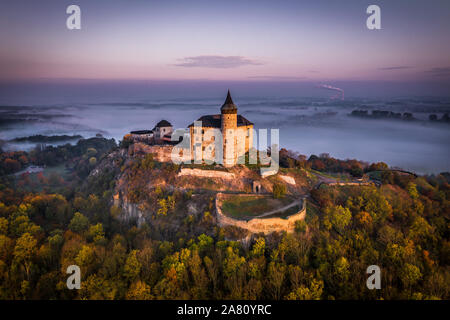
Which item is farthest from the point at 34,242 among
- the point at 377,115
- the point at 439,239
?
the point at 377,115

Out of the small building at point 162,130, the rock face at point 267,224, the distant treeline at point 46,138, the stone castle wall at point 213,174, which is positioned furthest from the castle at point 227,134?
the distant treeline at point 46,138

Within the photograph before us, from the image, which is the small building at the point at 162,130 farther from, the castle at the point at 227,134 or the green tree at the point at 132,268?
the green tree at the point at 132,268

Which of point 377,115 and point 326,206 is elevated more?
point 377,115

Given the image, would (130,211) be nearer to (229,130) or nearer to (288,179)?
(229,130)

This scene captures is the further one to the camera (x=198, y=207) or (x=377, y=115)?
(x=377, y=115)

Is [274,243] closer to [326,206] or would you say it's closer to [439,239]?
[326,206]

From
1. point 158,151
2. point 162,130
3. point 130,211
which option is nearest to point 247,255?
point 130,211
